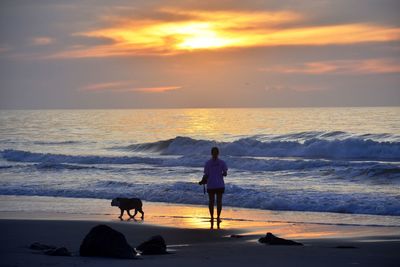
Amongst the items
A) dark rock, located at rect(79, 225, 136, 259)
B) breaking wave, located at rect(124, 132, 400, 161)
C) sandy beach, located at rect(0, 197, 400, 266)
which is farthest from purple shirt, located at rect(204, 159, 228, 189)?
→ breaking wave, located at rect(124, 132, 400, 161)

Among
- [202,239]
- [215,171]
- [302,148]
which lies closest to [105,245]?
[202,239]

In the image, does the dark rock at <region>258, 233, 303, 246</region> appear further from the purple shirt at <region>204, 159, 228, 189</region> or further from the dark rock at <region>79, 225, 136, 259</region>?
the purple shirt at <region>204, 159, 228, 189</region>

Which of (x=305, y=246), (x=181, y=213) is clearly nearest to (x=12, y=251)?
(x=305, y=246)

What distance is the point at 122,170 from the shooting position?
29109 mm

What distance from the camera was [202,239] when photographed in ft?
36.5

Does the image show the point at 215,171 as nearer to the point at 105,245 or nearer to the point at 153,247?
the point at 153,247

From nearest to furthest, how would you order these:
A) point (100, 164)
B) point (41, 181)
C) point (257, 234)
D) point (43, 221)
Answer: point (257, 234)
point (43, 221)
point (41, 181)
point (100, 164)

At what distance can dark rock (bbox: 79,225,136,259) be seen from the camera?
8.16 meters

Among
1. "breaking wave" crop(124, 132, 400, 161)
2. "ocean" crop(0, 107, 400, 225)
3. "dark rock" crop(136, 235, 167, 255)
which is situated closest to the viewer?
"dark rock" crop(136, 235, 167, 255)

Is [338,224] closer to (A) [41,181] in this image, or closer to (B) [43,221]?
(B) [43,221]

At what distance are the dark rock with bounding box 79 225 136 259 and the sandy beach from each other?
0.59 feet

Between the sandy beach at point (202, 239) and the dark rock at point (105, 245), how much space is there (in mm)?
179

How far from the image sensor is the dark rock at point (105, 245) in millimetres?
8156

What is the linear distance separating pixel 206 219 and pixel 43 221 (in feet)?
11.2
